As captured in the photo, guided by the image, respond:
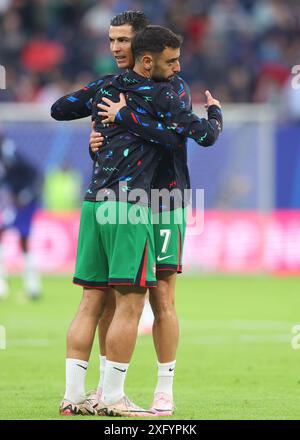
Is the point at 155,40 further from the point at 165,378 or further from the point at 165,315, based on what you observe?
Answer: the point at 165,378

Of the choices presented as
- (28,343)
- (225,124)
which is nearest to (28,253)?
(28,343)

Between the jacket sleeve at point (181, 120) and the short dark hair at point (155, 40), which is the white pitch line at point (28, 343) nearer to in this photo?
the jacket sleeve at point (181, 120)

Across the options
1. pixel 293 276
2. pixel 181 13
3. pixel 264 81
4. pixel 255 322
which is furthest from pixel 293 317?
pixel 181 13

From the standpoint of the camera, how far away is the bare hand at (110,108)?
7273 mm

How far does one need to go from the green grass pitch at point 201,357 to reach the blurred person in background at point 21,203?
0.36 meters

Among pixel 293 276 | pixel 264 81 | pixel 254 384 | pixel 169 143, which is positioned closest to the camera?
pixel 169 143

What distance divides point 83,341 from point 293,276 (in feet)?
44.9

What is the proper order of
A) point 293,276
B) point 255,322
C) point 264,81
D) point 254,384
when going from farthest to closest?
point 264,81, point 293,276, point 255,322, point 254,384

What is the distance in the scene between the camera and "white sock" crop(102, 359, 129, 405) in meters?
7.20

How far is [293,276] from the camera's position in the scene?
20734 millimetres

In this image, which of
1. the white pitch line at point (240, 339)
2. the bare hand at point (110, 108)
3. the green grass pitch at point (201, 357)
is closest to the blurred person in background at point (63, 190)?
the green grass pitch at point (201, 357)

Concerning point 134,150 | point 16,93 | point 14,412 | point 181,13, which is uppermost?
point 181,13

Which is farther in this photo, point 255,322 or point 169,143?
point 255,322

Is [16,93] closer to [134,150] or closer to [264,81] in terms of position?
[264,81]
